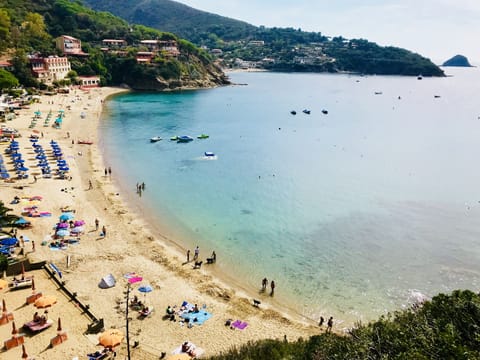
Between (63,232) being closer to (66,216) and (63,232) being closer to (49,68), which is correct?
(66,216)

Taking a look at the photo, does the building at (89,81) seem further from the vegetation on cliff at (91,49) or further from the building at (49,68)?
the building at (49,68)

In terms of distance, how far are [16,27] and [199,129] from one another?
7545 centimetres

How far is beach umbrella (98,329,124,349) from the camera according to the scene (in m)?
16.9

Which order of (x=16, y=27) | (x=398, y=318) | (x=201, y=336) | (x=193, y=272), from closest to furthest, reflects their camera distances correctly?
(x=398, y=318) → (x=201, y=336) → (x=193, y=272) → (x=16, y=27)

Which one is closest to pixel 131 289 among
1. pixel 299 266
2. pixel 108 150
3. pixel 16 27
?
pixel 299 266

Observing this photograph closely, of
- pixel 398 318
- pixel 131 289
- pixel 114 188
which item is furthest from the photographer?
pixel 114 188

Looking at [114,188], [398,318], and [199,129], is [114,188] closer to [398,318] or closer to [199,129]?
[398,318]

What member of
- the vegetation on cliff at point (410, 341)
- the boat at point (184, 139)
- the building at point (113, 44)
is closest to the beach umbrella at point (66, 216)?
the vegetation on cliff at point (410, 341)

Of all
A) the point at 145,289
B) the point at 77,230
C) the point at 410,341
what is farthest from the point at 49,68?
the point at 410,341

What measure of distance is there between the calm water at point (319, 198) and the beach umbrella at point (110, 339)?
1061 cm

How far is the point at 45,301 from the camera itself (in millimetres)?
19328

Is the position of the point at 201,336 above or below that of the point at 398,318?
below

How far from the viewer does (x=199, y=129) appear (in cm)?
7712

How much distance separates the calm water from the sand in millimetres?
2308
